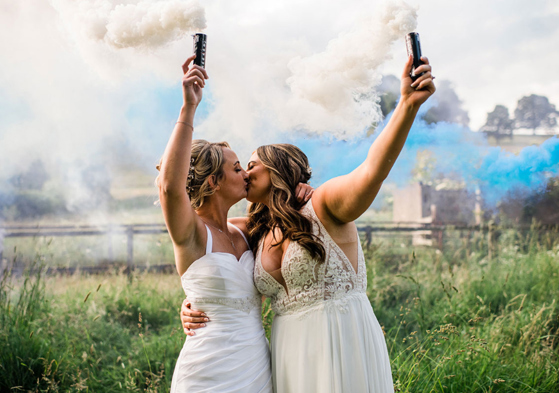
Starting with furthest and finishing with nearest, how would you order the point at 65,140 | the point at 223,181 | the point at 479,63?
the point at 479,63
the point at 65,140
the point at 223,181

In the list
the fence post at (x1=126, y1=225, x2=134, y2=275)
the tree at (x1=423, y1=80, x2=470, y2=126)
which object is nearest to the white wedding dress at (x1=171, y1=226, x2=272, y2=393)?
the fence post at (x1=126, y1=225, x2=134, y2=275)

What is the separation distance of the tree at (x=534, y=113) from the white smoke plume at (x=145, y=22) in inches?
329

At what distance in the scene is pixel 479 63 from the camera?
818 centimetres

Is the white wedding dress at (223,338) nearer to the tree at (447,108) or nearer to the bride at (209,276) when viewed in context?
the bride at (209,276)

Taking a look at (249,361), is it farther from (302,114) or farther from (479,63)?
(479,63)

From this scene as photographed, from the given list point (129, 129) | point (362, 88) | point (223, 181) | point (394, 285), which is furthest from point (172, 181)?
point (129, 129)

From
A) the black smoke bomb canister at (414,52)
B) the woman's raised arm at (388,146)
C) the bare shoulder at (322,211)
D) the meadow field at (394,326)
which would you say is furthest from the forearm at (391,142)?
the meadow field at (394,326)

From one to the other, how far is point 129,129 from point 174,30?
5.21m

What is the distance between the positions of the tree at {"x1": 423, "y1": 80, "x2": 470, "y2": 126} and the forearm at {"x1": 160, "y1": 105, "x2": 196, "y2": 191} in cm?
815

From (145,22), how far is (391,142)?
1.56m

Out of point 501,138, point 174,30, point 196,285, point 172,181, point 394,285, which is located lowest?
point 394,285

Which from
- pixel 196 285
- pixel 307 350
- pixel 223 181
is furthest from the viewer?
pixel 223 181

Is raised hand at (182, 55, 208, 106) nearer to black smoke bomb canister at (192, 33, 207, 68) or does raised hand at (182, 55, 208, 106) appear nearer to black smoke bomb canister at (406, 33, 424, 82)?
black smoke bomb canister at (192, 33, 207, 68)

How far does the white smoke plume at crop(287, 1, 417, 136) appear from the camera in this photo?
1756 millimetres
